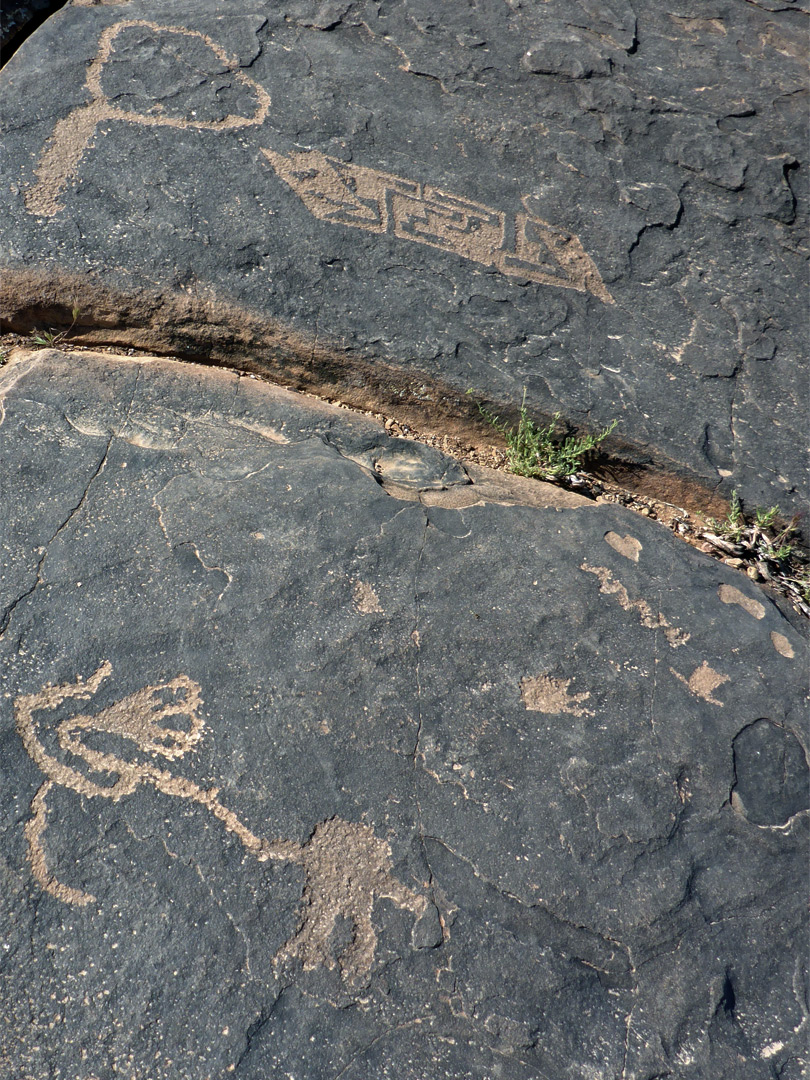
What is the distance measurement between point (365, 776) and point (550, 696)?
1.38 feet

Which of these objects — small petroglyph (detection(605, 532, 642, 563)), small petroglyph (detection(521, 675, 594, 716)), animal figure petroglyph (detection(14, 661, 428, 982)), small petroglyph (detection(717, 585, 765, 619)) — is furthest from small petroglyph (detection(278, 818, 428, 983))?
small petroglyph (detection(717, 585, 765, 619))

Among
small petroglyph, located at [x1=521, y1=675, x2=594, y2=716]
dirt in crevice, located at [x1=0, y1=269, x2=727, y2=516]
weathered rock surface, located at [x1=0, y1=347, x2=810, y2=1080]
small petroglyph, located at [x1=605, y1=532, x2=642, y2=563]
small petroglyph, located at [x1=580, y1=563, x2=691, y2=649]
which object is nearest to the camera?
weathered rock surface, located at [x1=0, y1=347, x2=810, y2=1080]

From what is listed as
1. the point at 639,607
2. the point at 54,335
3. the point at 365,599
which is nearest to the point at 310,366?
the point at 54,335

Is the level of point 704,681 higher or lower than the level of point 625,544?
lower

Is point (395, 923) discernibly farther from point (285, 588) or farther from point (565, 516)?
point (565, 516)

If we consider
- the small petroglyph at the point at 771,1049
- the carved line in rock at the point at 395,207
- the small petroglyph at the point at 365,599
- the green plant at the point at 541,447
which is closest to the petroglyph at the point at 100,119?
the carved line in rock at the point at 395,207

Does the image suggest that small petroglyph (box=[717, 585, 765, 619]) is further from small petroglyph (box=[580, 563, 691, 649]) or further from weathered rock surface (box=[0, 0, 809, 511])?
weathered rock surface (box=[0, 0, 809, 511])

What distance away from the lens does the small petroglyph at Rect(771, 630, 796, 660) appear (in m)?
1.74

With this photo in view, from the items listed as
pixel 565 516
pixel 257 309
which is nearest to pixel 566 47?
pixel 257 309

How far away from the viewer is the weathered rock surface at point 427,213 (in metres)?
2.07

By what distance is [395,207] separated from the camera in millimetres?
2264

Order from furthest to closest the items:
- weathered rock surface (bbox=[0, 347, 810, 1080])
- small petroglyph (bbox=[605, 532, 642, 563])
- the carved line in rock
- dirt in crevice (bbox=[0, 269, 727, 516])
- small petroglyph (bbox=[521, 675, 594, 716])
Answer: the carved line in rock < dirt in crevice (bbox=[0, 269, 727, 516]) < small petroglyph (bbox=[605, 532, 642, 563]) < small petroglyph (bbox=[521, 675, 594, 716]) < weathered rock surface (bbox=[0, 347, 810, 1080])

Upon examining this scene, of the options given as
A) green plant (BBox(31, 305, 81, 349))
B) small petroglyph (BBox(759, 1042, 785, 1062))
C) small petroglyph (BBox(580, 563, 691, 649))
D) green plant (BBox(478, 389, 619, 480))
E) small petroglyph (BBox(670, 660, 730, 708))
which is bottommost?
small petroglyph (BBox(759, 1042, 785, 1062))

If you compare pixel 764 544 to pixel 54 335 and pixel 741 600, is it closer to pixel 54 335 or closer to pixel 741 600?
pixel 741 600
